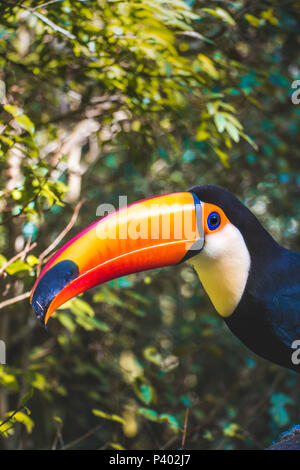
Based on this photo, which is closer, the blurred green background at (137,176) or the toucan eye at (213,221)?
the toucan eye at (213,221)

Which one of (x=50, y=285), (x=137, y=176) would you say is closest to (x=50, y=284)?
(x=50, y=285)

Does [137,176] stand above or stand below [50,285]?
below

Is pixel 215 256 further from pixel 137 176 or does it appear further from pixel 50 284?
pixel 137 176

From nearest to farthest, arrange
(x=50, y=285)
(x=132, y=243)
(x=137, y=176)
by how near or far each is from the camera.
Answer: (x=50, y=285), (x=132, y=243), (x=137, y=176)

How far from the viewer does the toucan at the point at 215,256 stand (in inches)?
83.8

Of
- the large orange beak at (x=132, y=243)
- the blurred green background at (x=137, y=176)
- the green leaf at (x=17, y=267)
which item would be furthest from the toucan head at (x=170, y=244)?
the blurred green background at (x=137, y=176)

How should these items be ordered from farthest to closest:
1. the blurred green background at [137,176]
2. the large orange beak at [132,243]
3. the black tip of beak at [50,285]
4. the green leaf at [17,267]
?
the blurred green background at [137,176] → the green leaf at [17,267] → the large orange beak at [132,243] → the black tip of beak at [50,285]

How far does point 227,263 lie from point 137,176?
2018 millimetres

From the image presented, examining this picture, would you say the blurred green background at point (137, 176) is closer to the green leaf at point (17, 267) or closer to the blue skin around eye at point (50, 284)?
the green leaf at point (17, 267)

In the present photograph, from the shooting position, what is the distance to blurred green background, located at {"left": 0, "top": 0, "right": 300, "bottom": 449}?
2.41m

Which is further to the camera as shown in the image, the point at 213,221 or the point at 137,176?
the point at 137,176

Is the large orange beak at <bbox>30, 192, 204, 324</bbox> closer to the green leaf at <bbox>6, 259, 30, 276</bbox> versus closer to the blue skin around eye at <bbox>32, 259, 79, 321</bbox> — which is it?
the blue skin around eye at <bbox>32, 259, 79, 321</bbox>

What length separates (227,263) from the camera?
2.25m

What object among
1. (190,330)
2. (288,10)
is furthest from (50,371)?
(288,10)
